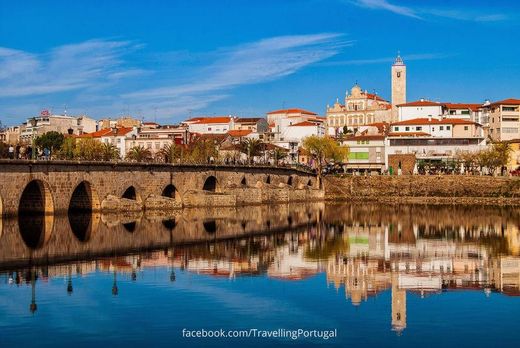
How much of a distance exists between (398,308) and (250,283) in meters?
6.73

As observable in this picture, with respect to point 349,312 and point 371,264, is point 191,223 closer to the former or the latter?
point 371,264

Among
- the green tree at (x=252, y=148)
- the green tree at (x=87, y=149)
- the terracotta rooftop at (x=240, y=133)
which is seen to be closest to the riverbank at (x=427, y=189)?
A: the green tree at (x=252, y=148)

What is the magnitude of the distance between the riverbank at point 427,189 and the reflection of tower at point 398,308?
61255mm

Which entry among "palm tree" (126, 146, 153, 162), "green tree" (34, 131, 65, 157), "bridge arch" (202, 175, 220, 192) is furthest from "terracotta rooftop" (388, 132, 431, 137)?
"green tree" (34, 131, 65, 157)

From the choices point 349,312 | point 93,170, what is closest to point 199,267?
point 349,312

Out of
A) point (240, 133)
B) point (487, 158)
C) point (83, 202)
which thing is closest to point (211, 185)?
point (83, 202)

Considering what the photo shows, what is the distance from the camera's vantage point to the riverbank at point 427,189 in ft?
295

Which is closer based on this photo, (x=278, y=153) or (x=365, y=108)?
(x=278, y=153)

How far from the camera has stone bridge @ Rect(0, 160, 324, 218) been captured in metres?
51.6

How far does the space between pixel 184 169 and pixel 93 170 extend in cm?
1356

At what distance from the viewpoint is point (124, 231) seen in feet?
152

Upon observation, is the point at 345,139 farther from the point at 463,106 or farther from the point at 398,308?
the point at 398,308

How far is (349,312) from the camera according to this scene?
2422 cm

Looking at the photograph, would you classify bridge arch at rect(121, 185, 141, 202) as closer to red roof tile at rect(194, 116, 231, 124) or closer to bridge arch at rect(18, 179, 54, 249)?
bridge arch at rect(18, 179, 54, 249)
